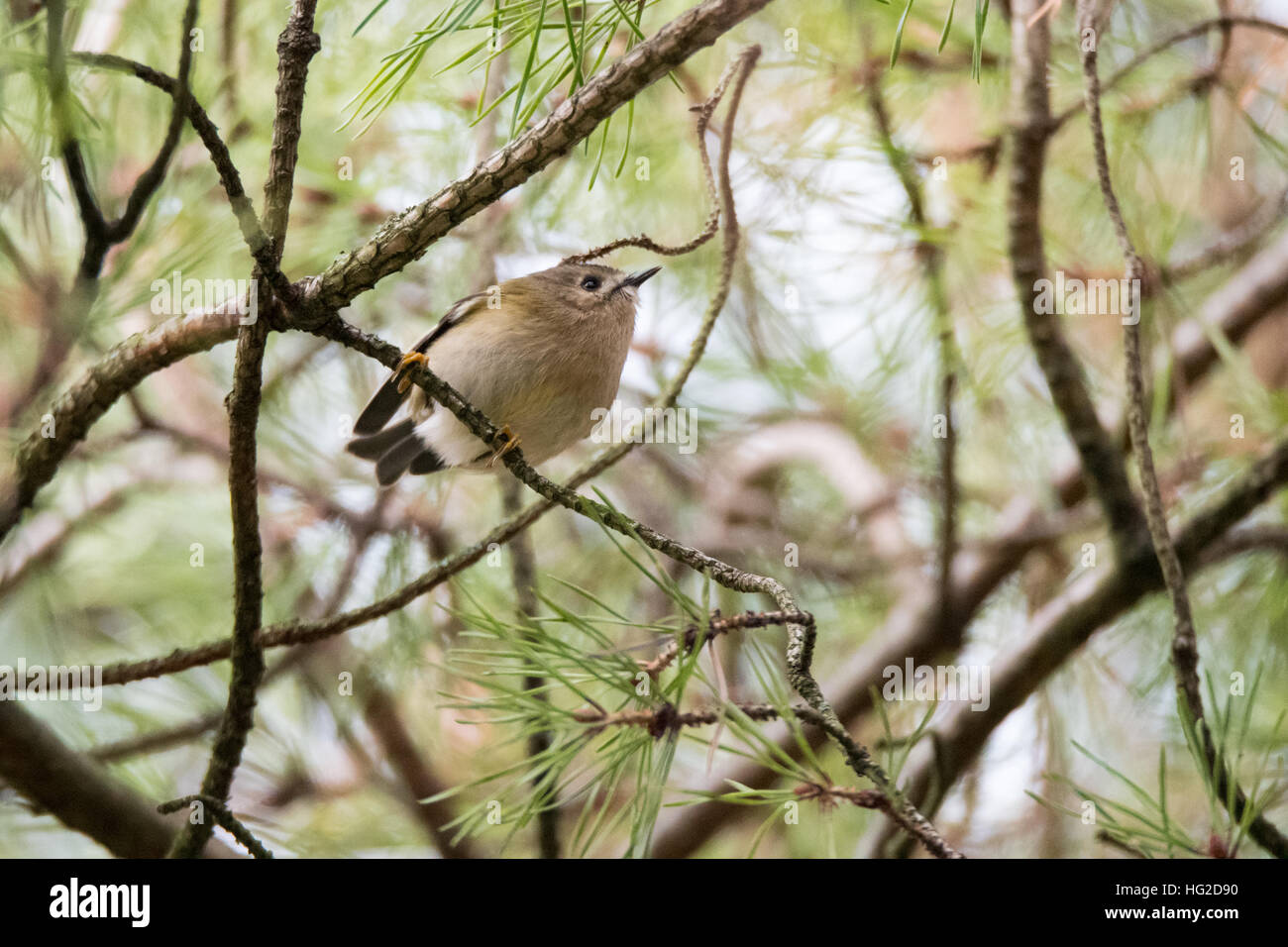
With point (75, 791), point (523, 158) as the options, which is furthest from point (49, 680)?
point (523, 158)

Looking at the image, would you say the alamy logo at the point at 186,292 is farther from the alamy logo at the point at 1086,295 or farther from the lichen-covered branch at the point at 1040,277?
the alamy logo at the point at 1086,295

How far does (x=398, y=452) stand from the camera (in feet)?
6.21

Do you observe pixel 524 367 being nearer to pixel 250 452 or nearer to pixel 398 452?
pixel 398 452

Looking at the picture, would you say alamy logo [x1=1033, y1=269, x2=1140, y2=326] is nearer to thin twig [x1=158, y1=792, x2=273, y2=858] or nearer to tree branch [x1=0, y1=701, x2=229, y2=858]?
thin twig [x1=158, y1=792, x2=273, y2=858]

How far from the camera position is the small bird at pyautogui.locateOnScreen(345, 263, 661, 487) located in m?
1.63

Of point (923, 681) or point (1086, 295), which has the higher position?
point (1086, 295)

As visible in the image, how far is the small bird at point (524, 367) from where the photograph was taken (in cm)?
163

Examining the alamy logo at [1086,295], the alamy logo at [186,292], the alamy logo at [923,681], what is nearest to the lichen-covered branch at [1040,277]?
the alamy logo at [1086,295]

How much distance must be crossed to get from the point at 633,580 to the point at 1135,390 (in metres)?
1.47

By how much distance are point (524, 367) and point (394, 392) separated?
0.71 feet

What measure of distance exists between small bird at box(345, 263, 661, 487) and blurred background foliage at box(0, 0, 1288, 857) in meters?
0.18
